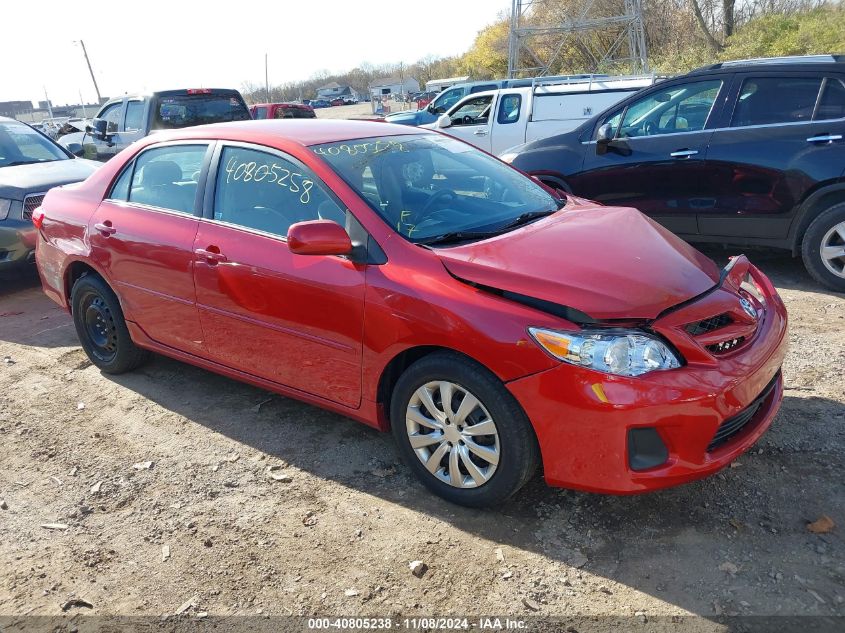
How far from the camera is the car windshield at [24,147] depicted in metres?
7.96

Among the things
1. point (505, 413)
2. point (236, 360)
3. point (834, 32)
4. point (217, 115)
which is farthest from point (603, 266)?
point (834, 32)

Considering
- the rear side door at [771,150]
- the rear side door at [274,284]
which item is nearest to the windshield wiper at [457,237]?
Answer: the rear side door at [274,284]

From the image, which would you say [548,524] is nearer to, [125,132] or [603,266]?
[603,266]

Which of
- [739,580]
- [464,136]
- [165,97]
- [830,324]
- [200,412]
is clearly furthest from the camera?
[464,136]

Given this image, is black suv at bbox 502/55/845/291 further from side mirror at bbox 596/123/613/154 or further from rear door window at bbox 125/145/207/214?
rear door window at bbox 125/145/207/214

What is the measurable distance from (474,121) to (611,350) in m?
9.79

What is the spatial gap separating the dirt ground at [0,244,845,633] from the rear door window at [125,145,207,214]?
1295 mm

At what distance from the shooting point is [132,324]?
4488 millimetres

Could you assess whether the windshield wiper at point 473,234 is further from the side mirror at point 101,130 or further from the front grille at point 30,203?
the side mirror at point 101,130

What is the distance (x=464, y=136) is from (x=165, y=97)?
4.72 m

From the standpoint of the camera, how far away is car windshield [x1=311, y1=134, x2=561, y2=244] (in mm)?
3389

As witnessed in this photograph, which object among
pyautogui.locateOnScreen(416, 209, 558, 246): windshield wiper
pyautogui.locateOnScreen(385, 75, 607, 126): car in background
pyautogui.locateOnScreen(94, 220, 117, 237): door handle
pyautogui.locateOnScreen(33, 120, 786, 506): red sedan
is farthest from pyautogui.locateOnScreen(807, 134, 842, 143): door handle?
pyautogui.locateOnScreen(385, 75, 607, 126): car in background

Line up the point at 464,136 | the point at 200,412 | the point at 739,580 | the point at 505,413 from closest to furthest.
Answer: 1. the point at 739,580
2. the point at 505,413
3. the point at 200,412
4. the point at 464,136

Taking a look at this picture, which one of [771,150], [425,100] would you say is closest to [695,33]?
[425,100]
